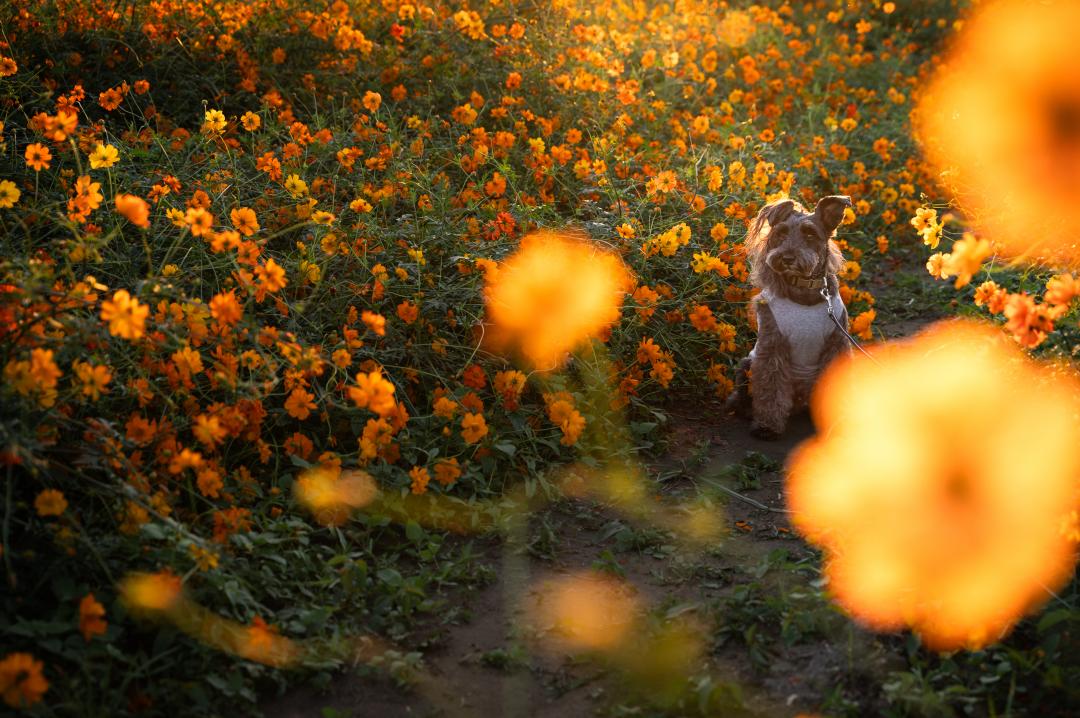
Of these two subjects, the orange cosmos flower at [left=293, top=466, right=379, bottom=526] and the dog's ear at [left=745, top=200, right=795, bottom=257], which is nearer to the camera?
the orange cosmos flower at [left=293, top=466, right=379, bottom=526]

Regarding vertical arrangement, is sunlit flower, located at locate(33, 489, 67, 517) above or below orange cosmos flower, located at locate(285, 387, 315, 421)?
below

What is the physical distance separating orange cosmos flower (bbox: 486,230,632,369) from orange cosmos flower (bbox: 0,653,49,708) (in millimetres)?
2222

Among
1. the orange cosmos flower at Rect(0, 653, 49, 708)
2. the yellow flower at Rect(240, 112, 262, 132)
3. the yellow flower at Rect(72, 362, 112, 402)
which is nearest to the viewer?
the orange cosmos flower at Rect(0, 653, 49, 708)

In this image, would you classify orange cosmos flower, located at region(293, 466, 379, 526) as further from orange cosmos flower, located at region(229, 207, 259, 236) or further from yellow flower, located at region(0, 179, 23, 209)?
yellow flower, located at region(0, 179, 23, 209)

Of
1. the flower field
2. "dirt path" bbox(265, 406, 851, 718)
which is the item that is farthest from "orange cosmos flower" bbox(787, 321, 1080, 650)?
"dirt path" bbox(265, 406, 851, 718)

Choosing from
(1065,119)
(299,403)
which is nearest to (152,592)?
(299,403)

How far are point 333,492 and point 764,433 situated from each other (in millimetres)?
1939

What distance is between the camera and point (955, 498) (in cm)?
293

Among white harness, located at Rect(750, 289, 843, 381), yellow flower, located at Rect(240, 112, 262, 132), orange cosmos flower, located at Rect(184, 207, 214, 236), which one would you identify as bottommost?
orange cosmos flower, located at Rect(184, 207, 214, 236)

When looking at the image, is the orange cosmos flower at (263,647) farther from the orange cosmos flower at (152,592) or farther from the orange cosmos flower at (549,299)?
the orange cosmos flower at (549,299)

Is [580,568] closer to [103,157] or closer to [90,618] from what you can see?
[90,618]

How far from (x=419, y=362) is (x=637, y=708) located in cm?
177

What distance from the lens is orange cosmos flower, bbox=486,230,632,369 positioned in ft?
12.8

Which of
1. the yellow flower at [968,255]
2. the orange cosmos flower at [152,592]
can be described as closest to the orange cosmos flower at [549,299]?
the yellow flower at [968,255]
